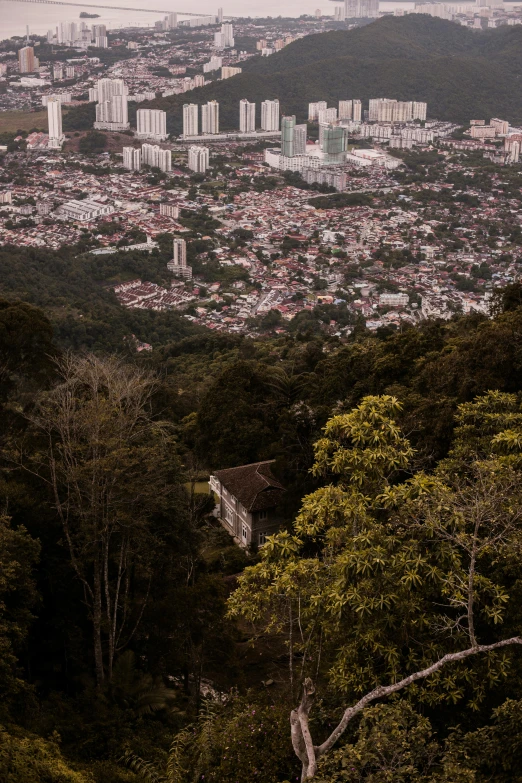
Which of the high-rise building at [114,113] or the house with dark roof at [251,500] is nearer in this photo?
the house with dark roof at [251,500]

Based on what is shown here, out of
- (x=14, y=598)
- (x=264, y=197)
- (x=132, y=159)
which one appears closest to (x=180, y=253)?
(x=264, y=197)

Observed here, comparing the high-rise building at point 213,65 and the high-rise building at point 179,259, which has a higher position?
the high-rise building at point 213,65

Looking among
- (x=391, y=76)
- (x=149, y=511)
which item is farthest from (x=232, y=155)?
(x=149, y=511)

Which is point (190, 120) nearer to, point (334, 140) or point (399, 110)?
point (334, 140)

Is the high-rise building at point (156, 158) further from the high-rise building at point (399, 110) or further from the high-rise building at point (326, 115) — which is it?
the high-rise building at point (399, 110)

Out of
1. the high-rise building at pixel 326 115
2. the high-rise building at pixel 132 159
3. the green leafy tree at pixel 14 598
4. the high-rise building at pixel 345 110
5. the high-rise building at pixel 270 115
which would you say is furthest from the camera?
the high-rise building at pixel 345 110

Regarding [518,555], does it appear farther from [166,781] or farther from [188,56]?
[188,56]

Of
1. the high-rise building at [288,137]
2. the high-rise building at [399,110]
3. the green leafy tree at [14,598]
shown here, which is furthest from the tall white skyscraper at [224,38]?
the green leafy tree at [14,598]

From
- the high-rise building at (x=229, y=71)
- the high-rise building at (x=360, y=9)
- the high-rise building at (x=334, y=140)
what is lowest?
the high-rise building at (x=334, y=140)
